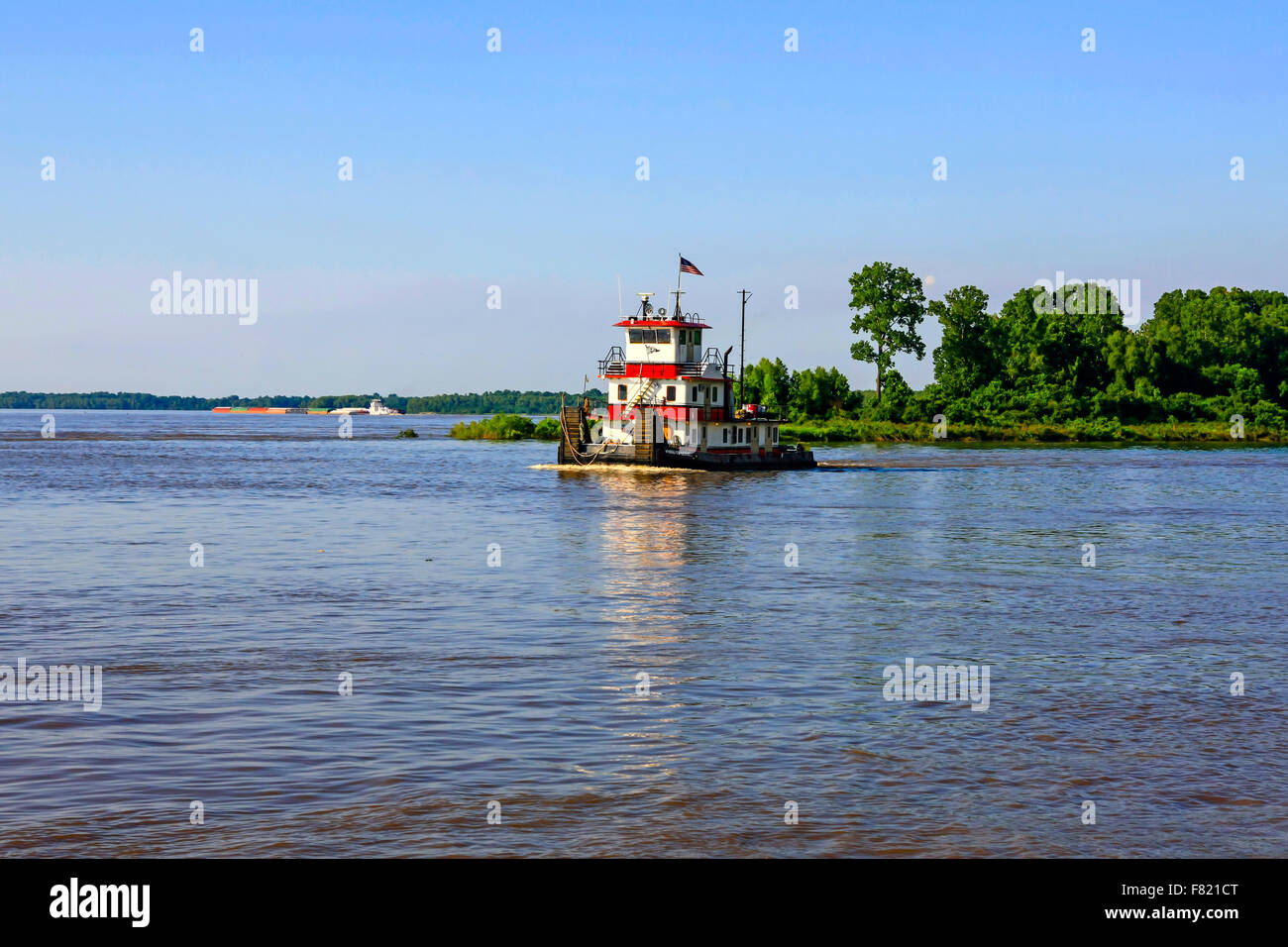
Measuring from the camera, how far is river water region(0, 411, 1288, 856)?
11477 mm

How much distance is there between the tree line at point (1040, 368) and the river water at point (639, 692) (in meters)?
112

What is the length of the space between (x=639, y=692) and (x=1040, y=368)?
503 ft

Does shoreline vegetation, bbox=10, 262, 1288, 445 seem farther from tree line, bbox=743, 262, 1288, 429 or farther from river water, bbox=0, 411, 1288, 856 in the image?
river water, bbox=0, 411, 1288, 856

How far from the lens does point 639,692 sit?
17109 millimetres

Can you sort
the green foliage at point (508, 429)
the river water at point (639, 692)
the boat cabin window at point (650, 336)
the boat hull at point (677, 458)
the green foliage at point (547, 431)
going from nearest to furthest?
the river water at point (639, 692) < the boat hull at point (677, 458) < the boat cabin window at point (650, 336) < the green foliage at point (547, 431) < the green foliage at point (508, 429)

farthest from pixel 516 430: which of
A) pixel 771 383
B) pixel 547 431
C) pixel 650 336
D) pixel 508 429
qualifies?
pixel 650 336

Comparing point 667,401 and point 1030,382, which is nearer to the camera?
point 667,401

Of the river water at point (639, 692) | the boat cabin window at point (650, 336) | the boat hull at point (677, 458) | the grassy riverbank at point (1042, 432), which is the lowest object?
the river water at point (639, 692)

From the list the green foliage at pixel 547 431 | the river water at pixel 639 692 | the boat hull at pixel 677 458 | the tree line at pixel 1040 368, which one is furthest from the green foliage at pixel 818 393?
the river water at pixel 639 692

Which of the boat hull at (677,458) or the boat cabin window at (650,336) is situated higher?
the boat cabin window at (650,336)

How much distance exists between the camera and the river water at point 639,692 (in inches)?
452

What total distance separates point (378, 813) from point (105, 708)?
6090 mm

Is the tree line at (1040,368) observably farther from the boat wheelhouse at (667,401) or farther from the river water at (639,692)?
the river water at (639,692)

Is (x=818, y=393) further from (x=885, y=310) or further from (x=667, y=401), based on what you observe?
(x=667, y=401)
